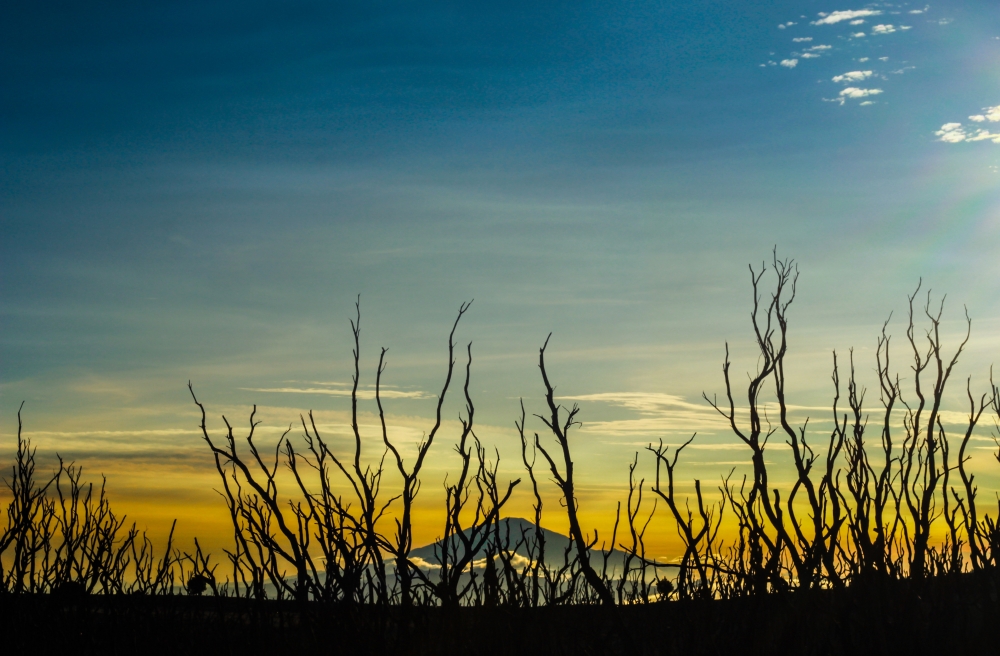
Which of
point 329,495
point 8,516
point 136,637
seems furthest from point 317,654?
point 8,516

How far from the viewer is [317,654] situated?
5188 mm

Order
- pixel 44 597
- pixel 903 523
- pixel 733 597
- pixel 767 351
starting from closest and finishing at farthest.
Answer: pixel 733 597, pixel 767 351, pixel 903 523, pixel 44 597

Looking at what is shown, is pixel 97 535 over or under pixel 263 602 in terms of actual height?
over

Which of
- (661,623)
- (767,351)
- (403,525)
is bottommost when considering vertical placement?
(661,623)

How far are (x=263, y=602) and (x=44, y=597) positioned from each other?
561 centimetres

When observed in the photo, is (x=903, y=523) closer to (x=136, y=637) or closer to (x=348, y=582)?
(x=348, y=582)

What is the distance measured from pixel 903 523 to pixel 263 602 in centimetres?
457

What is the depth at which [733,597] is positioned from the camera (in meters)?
5.01

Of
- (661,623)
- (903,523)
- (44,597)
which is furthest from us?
(44,597)

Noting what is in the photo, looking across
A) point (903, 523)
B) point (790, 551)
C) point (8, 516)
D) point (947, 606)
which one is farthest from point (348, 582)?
point (8, 516)

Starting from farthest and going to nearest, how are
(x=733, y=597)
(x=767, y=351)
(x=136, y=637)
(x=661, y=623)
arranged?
1. (x=136, y=637)
2. (x=661, y=623)
3. (x=767, y=351)
4. (x=733, y=597)

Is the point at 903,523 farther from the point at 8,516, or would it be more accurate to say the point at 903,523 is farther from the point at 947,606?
the point at 8,516

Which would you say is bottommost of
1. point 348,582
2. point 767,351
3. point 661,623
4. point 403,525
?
point 661,623

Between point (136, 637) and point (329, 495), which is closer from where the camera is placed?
point (329, 495)
